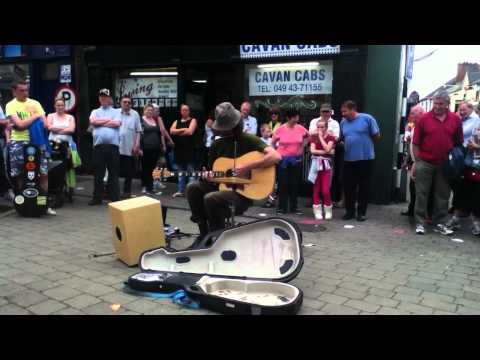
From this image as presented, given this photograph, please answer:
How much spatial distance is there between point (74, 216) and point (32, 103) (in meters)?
1.87

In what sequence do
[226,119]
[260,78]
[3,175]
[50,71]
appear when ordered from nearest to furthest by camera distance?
[226,119] → [3,175] → [260,78] → [50,71]

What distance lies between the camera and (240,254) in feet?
13.7

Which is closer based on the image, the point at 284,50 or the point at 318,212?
the point at 318,212

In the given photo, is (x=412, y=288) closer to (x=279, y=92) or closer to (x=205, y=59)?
(x=279, y=92)

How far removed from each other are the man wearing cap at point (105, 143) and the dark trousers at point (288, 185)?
112 inches

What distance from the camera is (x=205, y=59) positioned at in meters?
9.66

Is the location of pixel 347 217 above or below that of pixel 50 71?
below

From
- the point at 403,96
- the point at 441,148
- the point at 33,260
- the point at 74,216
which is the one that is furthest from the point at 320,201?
the point at 33,260

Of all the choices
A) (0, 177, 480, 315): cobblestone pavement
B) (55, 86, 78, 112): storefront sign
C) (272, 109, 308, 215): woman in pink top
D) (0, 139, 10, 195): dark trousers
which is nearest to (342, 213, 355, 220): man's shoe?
(0, 177, 480, 315): cobblestone pavement

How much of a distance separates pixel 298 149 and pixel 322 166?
48 centimetres

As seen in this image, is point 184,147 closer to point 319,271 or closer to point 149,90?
point 149,90

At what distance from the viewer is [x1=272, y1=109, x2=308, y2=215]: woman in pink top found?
7344 millimetres

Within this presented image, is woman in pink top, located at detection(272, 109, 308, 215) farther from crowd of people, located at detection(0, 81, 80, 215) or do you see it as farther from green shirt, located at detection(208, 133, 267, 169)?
crowd of people, located at detection(0, 81, 80, 215)

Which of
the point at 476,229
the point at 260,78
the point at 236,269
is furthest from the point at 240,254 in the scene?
the point at 260,78
